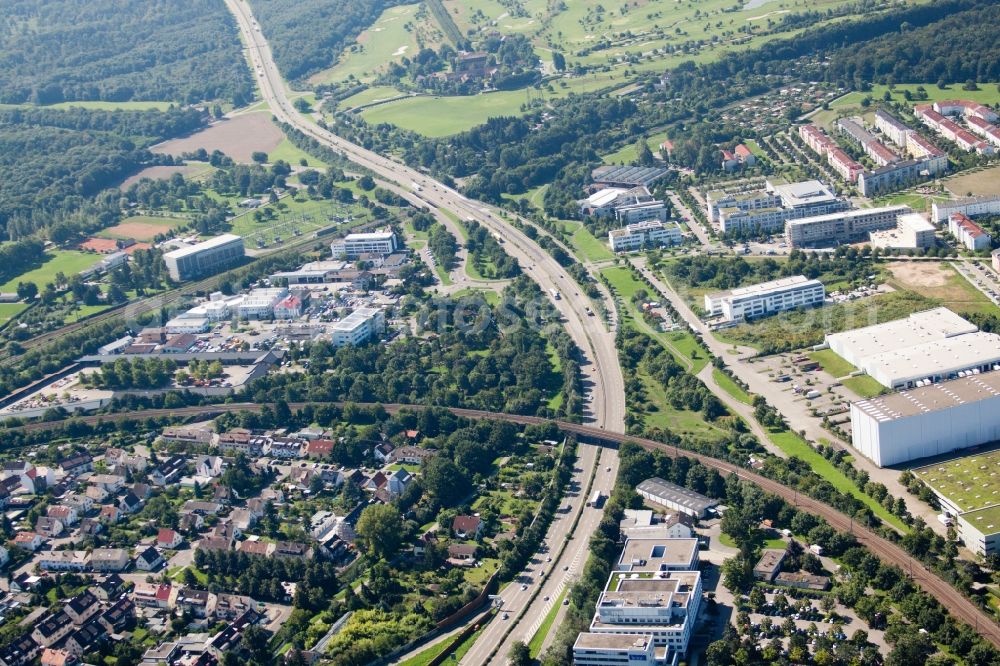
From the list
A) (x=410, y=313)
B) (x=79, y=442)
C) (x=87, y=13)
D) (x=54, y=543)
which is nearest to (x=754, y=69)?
(x=410, y=313)

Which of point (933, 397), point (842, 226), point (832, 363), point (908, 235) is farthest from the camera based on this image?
point (842, 226)

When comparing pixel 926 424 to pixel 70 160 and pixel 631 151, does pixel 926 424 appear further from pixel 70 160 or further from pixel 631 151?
pixel 70 160

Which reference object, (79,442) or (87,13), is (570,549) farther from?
(87,13)

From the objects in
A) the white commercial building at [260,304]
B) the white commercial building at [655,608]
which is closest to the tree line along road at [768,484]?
the white commercial building at [655,608]

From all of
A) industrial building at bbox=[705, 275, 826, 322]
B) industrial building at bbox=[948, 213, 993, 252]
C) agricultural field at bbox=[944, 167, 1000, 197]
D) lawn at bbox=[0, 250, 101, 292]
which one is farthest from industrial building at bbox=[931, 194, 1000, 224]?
lawn at bbox=[0, 250, 101, 292]

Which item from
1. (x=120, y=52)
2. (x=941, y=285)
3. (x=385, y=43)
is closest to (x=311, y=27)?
(x=385, y=43)

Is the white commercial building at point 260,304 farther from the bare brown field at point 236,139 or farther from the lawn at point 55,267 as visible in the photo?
the bare brown field at point 236,139

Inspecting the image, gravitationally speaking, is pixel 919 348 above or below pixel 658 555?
above

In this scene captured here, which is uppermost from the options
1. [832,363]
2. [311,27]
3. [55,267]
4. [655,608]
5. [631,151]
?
[311,27]
